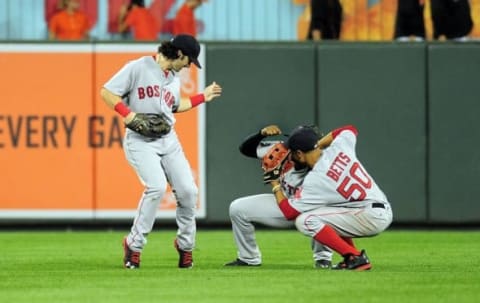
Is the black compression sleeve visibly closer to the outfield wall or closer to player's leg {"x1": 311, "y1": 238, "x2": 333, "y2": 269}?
player's leg {"x1": 311, "y1": 238, "x2": 333, "y2": 269}

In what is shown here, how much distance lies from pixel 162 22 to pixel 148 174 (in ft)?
20.0

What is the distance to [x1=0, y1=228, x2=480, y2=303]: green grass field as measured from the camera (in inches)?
354

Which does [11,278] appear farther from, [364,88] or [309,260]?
[364,88]

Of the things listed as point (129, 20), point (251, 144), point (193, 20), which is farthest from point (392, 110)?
point (251, 144)

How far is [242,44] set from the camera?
16.7m

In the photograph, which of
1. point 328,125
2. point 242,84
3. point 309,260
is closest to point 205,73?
point 242,84

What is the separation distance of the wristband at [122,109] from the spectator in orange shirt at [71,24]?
19.7ft

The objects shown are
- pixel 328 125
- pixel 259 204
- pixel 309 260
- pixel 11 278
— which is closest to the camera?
pixel 11 278

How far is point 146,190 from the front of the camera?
10.9 meters

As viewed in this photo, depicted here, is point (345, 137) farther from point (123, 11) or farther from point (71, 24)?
point (71, 24)

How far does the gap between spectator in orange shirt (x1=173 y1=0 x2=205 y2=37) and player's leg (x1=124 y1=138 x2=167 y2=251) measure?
5.91 m

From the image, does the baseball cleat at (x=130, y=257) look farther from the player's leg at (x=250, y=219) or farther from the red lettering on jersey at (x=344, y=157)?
the red lettering on jersey at (x=344, y=157)

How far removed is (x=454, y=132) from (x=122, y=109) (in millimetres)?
6720

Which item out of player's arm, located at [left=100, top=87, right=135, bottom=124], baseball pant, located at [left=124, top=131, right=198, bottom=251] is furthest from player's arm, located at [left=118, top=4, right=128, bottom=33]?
player's arm, located at [left=100, top=87, right=135, bottom=124]
